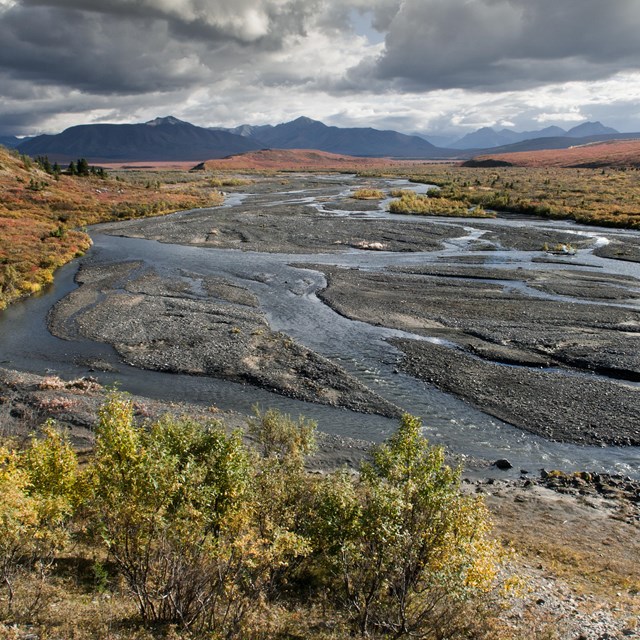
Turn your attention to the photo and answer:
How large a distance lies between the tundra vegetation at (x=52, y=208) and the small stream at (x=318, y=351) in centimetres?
270

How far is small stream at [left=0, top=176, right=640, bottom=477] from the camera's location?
24.6 meters

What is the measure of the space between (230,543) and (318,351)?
2418 cm

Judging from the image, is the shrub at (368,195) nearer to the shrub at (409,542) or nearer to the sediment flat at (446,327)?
the sediment flat at (446,327)

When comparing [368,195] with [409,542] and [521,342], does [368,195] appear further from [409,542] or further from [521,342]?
[409,542]

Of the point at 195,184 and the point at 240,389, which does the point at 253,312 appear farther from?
the point at 195,184

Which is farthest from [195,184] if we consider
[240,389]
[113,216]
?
[240,389]

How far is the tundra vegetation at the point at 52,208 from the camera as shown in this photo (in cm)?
5521

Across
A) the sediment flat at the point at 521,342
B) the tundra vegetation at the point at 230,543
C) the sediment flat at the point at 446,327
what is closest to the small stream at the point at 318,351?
the sediment flat at the point at 446,327

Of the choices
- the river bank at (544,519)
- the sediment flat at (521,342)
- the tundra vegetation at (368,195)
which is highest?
the tundra vegetation at (368,195)

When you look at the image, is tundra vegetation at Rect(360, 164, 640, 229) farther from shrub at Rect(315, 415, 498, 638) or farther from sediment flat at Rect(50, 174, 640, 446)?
shrub at Rect(315, 415, 498, 638)

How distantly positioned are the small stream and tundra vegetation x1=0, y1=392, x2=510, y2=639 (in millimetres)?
11798

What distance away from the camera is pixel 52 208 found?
9344cm

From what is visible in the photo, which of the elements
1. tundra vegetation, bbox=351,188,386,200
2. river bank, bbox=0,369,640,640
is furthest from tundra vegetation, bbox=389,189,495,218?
river bank, bbox=0,369,640,640

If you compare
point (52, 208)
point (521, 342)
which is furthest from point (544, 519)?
point (52, 208)
